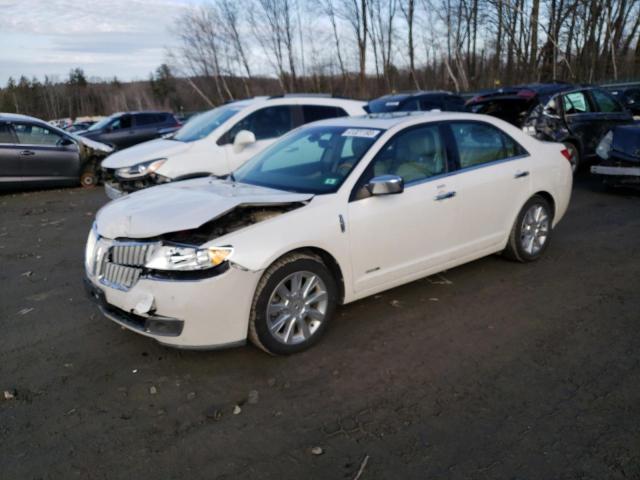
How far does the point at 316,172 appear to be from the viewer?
14.1 ft

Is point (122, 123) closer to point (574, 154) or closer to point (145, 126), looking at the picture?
point (145, 126)

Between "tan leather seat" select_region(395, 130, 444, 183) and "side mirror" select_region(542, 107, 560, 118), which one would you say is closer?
"tan leather seat" select_region(395, 130, 444, 183)

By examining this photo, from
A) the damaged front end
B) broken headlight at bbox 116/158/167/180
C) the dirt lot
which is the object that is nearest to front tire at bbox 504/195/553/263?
the dirt lot

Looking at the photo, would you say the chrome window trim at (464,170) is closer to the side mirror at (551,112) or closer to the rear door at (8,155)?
the side mirror at (551,112)

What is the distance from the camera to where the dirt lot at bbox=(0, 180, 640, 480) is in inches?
103

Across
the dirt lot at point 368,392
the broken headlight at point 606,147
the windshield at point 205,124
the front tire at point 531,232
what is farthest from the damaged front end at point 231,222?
the broken headlight at point 606,147

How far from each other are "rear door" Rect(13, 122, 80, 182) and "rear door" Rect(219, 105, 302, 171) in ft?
19.3

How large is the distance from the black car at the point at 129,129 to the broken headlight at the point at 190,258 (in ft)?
47.0

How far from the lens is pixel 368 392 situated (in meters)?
3.19

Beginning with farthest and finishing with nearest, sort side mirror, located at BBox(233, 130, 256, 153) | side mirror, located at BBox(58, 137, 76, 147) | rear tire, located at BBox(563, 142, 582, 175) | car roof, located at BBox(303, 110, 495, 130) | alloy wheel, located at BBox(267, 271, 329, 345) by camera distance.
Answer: side mirror, located at BBox(58, 137, 76, 147)
rear tire, located at BBox(563, 142, 582, 175)
side mirror, located at BBox(233, 130, 256, 153)
car roof, located at BBox(303, 110, 495, 130)
alloy wheel, located at BBox(267, 271, 329, 345)

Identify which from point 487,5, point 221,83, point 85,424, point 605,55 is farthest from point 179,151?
point 221,83

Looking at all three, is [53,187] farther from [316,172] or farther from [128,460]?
[128,460]

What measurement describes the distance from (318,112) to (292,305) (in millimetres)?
5352

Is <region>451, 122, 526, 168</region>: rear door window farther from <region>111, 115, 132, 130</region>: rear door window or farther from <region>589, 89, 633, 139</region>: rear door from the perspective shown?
<region>111, 115, 132, 130</region>: rear door window
